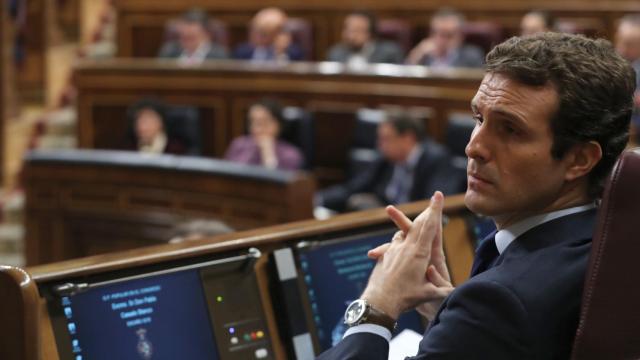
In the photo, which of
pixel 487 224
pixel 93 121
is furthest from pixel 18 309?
pixel 93 121

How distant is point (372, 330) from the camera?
1.12 meters

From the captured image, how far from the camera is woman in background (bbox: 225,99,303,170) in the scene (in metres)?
4.15

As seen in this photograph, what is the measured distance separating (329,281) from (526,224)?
1.68 feet

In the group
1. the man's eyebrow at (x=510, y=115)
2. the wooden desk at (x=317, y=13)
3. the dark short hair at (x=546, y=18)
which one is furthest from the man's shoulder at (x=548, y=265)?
the wooden desk at (x=317, y=13)

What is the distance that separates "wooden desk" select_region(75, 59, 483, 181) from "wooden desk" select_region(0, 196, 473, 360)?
2487 mm

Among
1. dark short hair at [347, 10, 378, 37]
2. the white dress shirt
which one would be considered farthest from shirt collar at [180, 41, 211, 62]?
the white dress shirt

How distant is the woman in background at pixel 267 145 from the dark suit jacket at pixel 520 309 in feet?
10.2

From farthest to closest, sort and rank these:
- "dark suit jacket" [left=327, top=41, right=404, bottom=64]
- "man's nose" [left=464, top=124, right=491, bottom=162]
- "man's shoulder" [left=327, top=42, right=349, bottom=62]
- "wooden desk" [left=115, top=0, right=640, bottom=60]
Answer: "wooden desk" [left=115, top=0, right=640, bottom=60] < "man's shoulder" [left=327, top=42, right=349, bottom=62] < "dark suit jacket" [left=327, top=41, right=404, bottom=64] < "man's nose" [left=464, top=124, right=491, bottom=162]

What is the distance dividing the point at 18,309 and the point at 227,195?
237cm

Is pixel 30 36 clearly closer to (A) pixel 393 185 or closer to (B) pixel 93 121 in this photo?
(B) pixel 93 121

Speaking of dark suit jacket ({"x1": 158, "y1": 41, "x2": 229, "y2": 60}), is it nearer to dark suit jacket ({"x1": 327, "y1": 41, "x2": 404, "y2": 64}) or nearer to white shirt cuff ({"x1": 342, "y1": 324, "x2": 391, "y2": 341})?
dark suit jacket ({"x1": 327, "y1": 41, "x2": 404, "y2": 64})

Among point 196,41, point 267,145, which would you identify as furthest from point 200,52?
point 267,145

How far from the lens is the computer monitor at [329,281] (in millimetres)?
1490

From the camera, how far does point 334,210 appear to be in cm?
411
